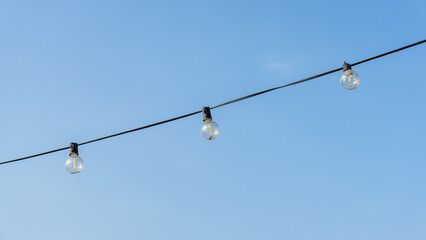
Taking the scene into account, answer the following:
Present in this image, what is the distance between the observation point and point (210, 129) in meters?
9.14

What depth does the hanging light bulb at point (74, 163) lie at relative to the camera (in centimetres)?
1006

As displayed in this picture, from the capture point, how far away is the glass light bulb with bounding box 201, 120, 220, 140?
9148 millimetres

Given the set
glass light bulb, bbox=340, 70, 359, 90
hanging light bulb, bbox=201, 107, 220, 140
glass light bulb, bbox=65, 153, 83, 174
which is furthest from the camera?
glass light bulb, bbox=65, 153, 83, 174

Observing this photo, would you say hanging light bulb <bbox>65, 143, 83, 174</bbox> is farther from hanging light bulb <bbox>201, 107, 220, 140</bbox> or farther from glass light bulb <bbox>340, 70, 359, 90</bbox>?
glass light bulb <bbox>340, 70, 359, 90</bbox>

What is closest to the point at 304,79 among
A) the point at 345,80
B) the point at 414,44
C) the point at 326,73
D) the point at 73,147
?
the point at 326,73

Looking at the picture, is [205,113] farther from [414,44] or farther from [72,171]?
[414,44]

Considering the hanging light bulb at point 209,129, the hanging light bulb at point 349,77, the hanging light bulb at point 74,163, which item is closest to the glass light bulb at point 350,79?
the hanging light bulb at point 349,77

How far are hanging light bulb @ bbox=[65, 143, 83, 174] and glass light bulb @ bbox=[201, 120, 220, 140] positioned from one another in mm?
2809

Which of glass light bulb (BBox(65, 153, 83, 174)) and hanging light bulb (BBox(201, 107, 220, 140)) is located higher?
glass light bulb (BBox(65, 153, 83, 174))

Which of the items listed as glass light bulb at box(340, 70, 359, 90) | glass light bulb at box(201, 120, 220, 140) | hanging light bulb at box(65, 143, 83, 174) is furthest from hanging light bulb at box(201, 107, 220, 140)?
hanging light bulb at box(65, 143, 83, 174)

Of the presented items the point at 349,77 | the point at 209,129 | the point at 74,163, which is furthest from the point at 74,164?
the point at 349,77

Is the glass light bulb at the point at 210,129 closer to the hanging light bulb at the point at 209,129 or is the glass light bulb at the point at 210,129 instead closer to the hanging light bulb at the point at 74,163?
the hanging light bulb at the point at 209,129

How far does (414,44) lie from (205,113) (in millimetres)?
3866

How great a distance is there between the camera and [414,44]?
315 inches
